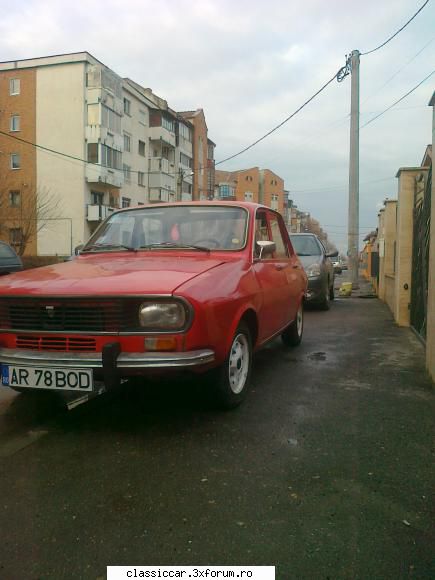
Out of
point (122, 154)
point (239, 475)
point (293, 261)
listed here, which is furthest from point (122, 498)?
point (122, 154)

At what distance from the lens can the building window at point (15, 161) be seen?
36.6 m

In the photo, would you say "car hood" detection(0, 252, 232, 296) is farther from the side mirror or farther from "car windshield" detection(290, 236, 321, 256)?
"car windshield" detection(290, 236, 321, 256)

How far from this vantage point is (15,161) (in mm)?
36750

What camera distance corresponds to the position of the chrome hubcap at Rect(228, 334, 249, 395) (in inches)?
150

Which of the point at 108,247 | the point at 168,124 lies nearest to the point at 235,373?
the point at 108,247

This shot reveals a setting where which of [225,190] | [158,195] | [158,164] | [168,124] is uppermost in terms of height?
[168,124]

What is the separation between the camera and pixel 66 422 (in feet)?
12.1

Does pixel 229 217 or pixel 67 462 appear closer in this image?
pixel 67 462

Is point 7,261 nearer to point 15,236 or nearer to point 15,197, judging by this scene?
point 15,236

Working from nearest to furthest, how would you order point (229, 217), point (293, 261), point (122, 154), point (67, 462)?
point (67, 462) < point (229, 217) < point (293, 261) < point (122, 154)

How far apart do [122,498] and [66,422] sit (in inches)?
50.8

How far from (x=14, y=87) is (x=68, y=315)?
3921 centimetres

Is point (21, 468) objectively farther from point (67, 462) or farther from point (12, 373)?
point (12, 373)

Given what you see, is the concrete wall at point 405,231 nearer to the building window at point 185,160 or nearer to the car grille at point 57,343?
the car grille at point 57,343
